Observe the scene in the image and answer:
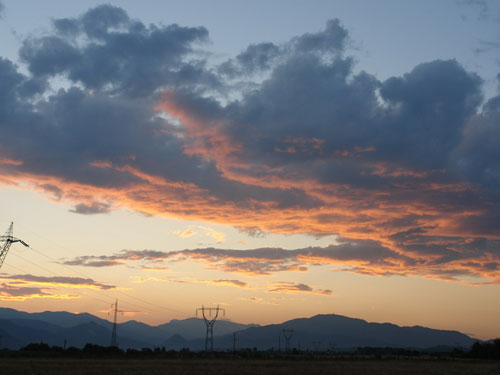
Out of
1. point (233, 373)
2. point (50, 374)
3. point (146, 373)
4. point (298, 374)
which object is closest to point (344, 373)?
point (298, 374)

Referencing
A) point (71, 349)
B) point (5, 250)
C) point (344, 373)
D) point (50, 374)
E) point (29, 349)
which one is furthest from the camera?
point (29, 349)

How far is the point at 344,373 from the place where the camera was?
319 feet

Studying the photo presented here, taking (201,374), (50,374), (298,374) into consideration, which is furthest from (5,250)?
(298,374)

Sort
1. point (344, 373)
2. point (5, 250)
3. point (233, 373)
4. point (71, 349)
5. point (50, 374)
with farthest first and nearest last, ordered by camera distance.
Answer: point (71, 349) < point (5, 250) < point (344, 373) < point (233, 373) < point (50, 374)

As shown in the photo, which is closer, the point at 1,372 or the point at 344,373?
the point at 1,372

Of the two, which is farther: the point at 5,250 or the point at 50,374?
the point at 5,250

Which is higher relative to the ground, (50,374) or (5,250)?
(5,250)

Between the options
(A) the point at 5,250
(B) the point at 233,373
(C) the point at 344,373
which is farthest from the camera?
(A) the point at 5,250

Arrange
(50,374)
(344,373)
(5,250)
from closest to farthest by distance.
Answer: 1. (50,374)
2. (344,373)
3. (5,250)

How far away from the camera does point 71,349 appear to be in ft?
551

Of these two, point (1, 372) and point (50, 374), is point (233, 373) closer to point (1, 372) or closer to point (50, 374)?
point (50, 374)

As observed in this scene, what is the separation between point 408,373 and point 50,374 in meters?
61.1

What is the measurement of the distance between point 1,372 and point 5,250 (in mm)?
64298

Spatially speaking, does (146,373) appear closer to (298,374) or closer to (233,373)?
(233,373)
